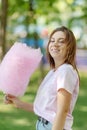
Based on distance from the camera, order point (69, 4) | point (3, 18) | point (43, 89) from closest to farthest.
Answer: point (43, 89), point (3, 18), point (69, 4)

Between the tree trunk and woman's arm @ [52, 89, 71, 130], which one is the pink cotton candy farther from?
the tree trunk

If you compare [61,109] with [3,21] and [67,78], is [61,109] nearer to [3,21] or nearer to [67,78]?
[67,78]

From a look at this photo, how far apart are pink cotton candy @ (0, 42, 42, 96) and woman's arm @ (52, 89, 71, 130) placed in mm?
357

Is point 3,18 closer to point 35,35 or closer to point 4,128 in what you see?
point 35,35

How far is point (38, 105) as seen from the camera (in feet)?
8.33

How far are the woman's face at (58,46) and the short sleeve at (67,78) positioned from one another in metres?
0.13

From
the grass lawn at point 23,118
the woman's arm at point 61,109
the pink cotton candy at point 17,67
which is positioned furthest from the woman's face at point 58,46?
the grass lawn at point 23,118

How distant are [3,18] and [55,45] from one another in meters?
5.56

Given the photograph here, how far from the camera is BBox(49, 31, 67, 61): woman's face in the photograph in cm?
253

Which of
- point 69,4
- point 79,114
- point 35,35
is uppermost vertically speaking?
point 69,4

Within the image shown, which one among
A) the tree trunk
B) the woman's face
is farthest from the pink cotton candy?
the tree trunk

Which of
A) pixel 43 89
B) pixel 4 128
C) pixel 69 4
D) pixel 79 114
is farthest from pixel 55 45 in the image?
pixel 69 4

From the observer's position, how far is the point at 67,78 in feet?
7.86

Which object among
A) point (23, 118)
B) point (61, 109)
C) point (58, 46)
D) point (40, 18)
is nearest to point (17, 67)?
point (58, 46)
